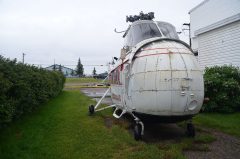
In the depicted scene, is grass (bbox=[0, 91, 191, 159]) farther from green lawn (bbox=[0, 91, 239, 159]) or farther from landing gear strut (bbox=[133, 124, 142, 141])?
landing gear strut (bbox=[133, 124, 142, 141])

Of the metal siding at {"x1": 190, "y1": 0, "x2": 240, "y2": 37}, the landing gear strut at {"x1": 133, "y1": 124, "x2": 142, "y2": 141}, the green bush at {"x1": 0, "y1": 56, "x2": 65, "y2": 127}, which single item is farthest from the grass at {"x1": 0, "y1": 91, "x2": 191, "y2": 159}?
the metal siding at {"x1": 190, "y1": 0, "x2": 240, "y2": 37}

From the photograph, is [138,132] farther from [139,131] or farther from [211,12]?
[211,12]

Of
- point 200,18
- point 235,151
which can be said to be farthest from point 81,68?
point 235,151

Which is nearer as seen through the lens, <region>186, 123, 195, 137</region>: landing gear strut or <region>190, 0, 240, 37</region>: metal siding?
<region>186, 123, 195, 137</region>: landing gear strut

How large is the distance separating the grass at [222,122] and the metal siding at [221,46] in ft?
11.1

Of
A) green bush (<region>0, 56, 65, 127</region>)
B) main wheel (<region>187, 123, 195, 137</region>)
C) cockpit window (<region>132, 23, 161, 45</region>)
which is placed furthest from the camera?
cockpit window (<region>132, 23, 161, 45</region>)

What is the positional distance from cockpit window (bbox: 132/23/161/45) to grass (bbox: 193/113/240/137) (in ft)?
11.5

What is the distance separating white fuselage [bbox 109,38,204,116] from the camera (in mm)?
6148

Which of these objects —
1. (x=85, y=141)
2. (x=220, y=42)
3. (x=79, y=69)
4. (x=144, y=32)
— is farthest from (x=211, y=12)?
(x=79, y=69)

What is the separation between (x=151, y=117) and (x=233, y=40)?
826cm

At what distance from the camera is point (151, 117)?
6.51 m

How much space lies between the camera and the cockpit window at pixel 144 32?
7.86m

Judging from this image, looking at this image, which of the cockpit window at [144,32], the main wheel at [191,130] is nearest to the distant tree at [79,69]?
Answer: the cockpit window at [144,32]

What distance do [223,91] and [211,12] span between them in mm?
17740
